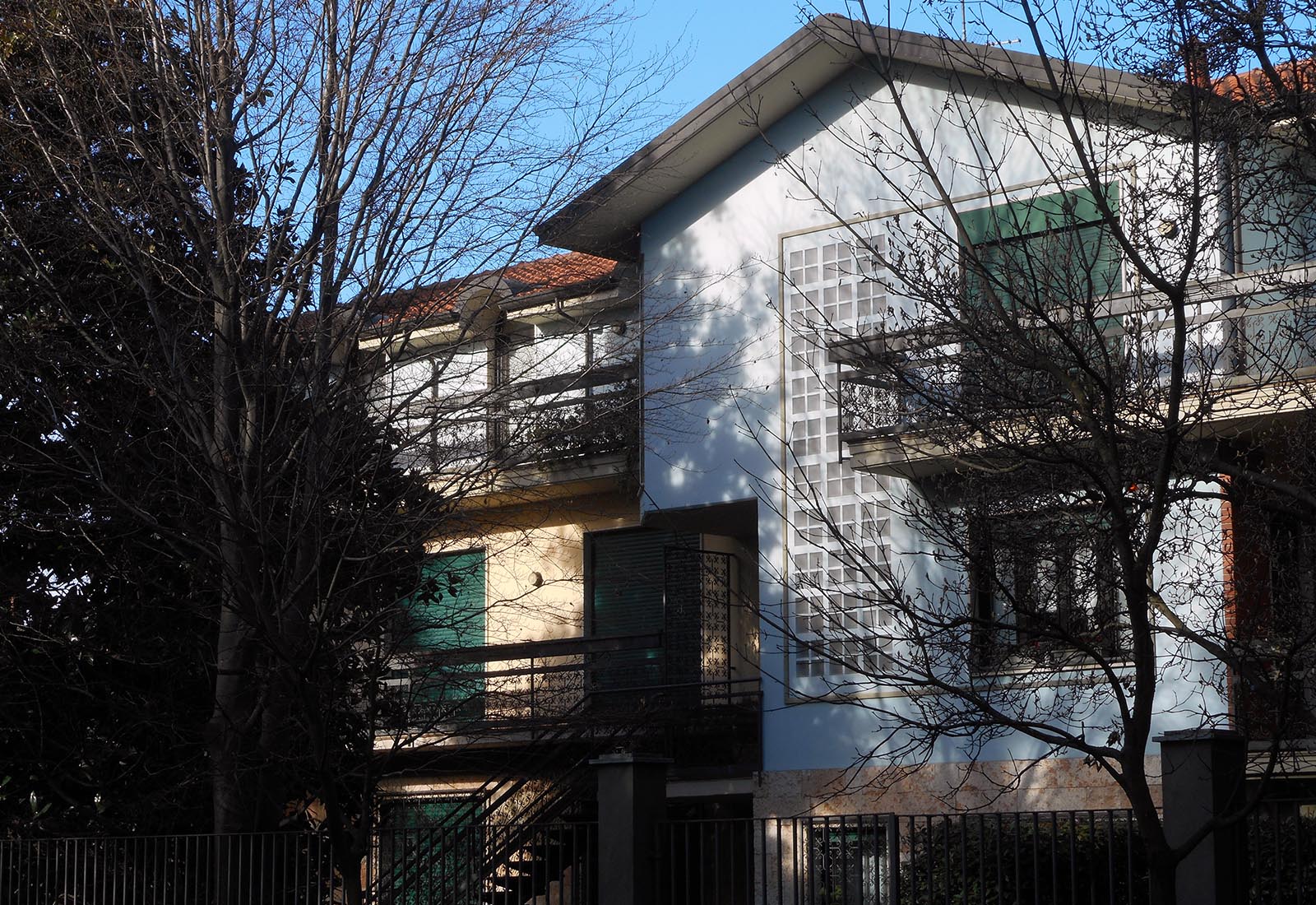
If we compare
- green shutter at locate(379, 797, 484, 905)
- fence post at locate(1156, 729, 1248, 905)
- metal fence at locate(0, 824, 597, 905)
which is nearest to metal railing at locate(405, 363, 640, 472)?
green shutter at locate(379, 797, 484, 905)

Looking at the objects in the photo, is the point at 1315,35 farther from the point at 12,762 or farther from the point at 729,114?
the point at 12,762

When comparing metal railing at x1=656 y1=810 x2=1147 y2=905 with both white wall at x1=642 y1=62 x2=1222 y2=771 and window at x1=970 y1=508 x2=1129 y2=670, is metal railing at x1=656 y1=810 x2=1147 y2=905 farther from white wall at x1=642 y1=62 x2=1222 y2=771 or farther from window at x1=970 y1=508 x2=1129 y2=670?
white wall at x1=642 y1=62 x2=1222 y2=771

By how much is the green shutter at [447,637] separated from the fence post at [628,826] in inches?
54.9

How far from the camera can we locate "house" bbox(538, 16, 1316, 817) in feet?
27.6

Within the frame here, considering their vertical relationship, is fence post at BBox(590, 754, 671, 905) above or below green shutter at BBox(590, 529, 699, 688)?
below

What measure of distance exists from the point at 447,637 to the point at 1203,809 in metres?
14.6

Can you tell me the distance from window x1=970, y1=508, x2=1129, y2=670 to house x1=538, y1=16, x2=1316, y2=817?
0.13 feet

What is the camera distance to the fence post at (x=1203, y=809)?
8.09m

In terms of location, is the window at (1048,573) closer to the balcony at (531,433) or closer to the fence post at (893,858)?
the fence post at (893,858)

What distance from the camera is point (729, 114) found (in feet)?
58.7

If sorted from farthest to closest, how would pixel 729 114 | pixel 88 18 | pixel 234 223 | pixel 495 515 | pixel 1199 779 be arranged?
pixel 495 515 → pixel 729 114 → pixel 88 18 → pixel 234 223 → pixel 1199 779

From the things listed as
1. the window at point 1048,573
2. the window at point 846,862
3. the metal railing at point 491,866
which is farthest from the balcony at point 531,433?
the window at point 1048,573

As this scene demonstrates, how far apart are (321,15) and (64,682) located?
6038 millimetres

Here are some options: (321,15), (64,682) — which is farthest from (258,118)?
(64,682)
